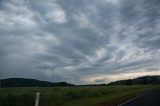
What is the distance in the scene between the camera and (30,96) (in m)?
29.0

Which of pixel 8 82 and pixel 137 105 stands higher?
pixel 8 82

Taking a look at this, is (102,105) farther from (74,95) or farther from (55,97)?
(74,95)

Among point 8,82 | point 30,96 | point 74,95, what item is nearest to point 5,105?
point 30,96

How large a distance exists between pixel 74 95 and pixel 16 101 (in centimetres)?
1358

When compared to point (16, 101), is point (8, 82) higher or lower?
higher

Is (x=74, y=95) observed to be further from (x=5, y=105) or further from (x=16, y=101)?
(x=5, y=105)

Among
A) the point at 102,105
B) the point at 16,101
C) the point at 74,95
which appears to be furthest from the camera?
the point at 74,95

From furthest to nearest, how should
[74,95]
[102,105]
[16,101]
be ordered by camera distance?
[74,95], [16,101], [102,105]

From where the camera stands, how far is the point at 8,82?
484 feet

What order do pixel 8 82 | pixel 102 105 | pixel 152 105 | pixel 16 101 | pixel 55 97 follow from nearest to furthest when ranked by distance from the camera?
pixel 152 105, pixel 102 105, pixel 16 101, pixel 55 97, pixel 8 82

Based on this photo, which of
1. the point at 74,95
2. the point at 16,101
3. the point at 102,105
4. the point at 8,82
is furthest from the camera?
the point at 8,82

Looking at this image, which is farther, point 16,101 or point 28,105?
point 16,101

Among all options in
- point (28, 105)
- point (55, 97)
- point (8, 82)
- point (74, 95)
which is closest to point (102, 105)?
point (28, 105)

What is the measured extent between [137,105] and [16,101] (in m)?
10.1
